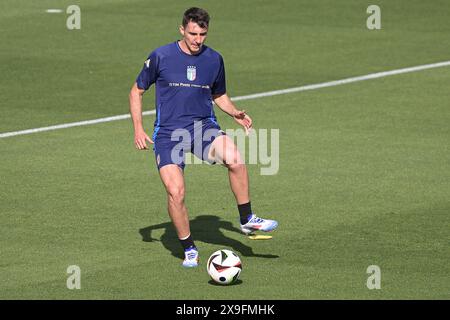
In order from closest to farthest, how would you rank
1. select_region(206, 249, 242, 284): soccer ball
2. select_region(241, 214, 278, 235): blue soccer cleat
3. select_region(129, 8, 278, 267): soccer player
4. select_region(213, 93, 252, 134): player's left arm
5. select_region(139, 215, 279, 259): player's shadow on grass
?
select_region(206, 249, 242, 284): soccer ball, select_region(129, 8, 278, 267): soccer player, select_region(241, 214, 278, 235): blue soccer cleat, select_region(213, 93, 252, 134): player's left arm, select_region(139, 215, 279, 259): player's shadow on grass

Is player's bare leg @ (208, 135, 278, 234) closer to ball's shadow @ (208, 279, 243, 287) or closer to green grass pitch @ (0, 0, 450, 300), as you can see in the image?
green grass pitch @ (0, 0, 450, 300)

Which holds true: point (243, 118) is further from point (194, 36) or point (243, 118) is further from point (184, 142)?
point (194, 36)

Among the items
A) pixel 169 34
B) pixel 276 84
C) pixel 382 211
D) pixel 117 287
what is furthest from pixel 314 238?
pixel 169 34

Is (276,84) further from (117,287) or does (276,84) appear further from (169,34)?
(117,287)

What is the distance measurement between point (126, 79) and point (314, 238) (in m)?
11.2

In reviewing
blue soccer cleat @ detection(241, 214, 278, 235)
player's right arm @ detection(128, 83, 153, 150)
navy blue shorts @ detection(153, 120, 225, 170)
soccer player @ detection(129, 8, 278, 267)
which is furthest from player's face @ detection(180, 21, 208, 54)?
blue soccer cleat @ detection(241, 214, 278, 235)

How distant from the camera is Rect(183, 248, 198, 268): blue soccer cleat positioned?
12.8 m

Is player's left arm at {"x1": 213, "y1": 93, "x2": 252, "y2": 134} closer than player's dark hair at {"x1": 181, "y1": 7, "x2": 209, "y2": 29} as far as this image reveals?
No

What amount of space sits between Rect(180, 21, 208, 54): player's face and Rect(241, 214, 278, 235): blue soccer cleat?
1.89m

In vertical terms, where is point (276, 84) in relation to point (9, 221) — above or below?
above

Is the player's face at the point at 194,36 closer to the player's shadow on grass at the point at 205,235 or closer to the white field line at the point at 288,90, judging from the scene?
the player's shadow on grass at the point at 205,235

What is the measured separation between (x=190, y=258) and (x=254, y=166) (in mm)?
5238

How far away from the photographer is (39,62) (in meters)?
26.0

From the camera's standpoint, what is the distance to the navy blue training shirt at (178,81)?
13148 millimetres
